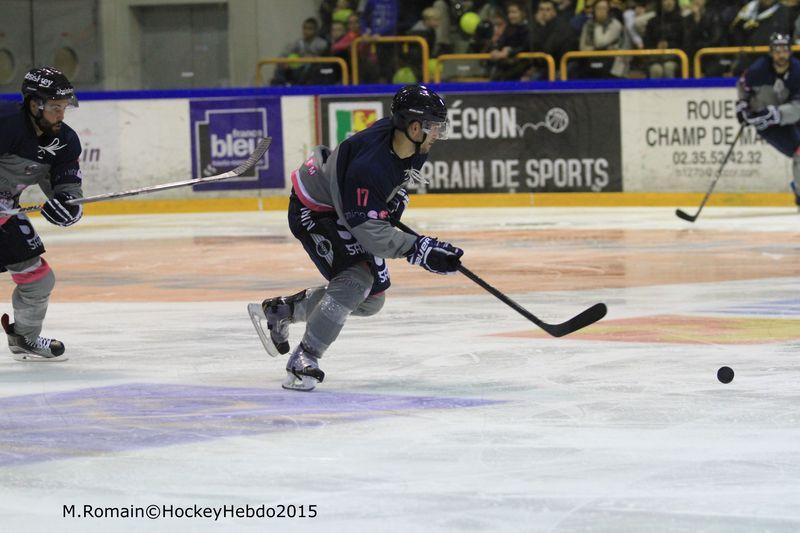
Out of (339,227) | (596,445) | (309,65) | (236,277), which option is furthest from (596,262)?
(309,65)

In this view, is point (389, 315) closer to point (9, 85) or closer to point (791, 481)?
point (791, 481)

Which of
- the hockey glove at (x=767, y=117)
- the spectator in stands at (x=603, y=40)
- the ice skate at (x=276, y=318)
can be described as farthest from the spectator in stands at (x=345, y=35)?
the ice skate at (x=276, y=318)

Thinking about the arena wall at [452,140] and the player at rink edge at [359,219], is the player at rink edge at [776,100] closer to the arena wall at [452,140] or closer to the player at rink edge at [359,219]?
the arena wall at [452,140]

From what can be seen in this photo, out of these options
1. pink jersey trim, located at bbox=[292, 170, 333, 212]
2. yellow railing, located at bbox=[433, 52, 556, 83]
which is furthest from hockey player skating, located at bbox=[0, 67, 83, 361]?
yellow railing, located at bbox=[433, 52, 556, 83]

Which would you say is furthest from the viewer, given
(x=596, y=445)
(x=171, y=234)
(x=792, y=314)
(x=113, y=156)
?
(x=113, y=156)

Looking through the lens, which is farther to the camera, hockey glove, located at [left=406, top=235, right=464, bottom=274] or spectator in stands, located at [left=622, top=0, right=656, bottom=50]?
spectator in stands, located at [left=622, top=0, right=656, bottom=50]

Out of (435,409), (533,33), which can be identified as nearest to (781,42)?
(533,33)

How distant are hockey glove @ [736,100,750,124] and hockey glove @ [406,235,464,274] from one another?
7183 millimetres

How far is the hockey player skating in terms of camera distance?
17.4 feet

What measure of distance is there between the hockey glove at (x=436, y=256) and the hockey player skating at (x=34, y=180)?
160 centimetres

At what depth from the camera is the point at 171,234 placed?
1120 centimetres

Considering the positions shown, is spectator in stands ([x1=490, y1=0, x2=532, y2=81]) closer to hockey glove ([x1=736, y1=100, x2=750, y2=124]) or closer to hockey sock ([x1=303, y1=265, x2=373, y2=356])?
hockey glove ([x1=736, y1=100, x2=750, y2=124])

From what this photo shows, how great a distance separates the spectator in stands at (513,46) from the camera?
13250 millimetres

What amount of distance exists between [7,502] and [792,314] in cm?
403
